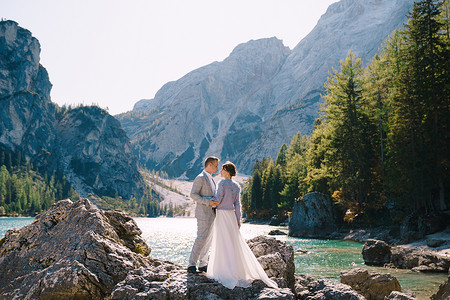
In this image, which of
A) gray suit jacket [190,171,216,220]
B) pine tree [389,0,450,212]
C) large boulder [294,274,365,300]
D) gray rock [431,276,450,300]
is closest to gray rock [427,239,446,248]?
pine tree [389,0,450,212]

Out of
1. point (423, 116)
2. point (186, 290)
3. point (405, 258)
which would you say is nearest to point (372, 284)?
point (186, 290)

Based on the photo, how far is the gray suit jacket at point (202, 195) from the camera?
8.18 metres

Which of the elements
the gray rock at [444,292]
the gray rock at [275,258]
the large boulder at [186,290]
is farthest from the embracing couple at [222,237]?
the gray rock at [444,292]

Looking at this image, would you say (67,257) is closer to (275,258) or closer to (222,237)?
(222,237)

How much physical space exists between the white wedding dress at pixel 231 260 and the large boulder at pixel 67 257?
102 inches

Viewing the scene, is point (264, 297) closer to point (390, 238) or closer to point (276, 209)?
point (390, 238)

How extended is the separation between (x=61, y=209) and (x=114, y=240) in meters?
2.28

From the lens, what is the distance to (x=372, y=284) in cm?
1245

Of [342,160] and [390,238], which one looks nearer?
[390,238]

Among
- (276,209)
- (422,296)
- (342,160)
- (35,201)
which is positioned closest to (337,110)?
(342,160)

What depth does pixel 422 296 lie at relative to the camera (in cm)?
1271

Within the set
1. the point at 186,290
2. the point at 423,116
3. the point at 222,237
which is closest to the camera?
the point at 186,290

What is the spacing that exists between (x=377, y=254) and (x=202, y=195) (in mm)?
17239

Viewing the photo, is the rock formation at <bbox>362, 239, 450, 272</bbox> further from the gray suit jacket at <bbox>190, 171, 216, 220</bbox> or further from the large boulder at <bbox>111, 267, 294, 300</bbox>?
the gray suit jacket at <bbox>190, 171, 216, 220</bbox>
